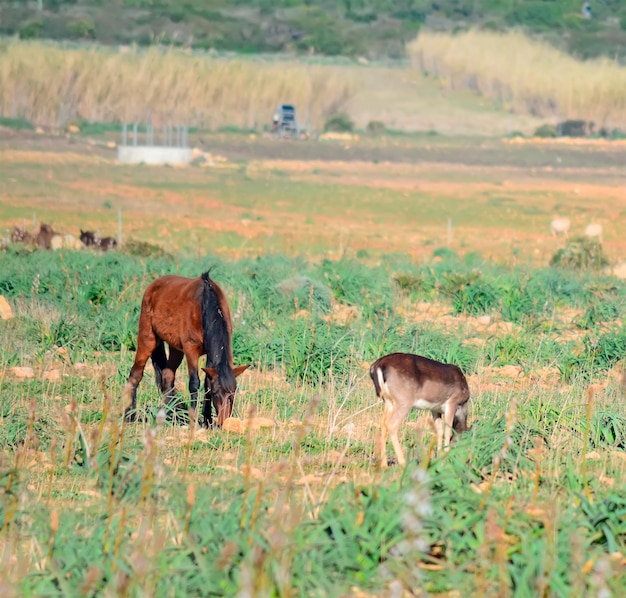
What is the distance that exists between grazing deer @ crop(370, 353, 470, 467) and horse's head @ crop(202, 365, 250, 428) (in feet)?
3.86

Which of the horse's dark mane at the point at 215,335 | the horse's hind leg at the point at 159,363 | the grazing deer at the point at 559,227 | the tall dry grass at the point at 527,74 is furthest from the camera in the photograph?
the tall dry grass at the point at 527,74

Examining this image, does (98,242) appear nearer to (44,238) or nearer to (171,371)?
(44,238)

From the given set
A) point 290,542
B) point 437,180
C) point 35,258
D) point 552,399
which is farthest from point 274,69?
point 290,542

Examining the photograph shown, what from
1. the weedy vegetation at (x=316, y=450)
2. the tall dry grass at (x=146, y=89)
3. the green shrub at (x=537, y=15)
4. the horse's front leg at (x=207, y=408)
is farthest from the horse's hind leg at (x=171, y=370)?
the green shrub at (x=537, y=15)

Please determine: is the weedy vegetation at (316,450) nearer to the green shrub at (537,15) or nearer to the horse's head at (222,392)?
the horse's head at (222,392)

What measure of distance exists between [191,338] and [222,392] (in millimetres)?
633

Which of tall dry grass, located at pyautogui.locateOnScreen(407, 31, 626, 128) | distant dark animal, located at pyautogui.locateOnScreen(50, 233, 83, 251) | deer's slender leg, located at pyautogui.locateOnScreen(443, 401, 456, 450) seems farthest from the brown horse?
tall dry grass, located at pyautogui.locateOnScreen(407, 31, 626, 128)

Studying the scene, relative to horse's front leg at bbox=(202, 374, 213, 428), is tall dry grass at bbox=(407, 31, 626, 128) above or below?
above

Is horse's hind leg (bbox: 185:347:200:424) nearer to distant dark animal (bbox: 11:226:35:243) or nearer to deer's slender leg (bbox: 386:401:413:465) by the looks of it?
deer's slender leg (bbox: 386:401:413:465)

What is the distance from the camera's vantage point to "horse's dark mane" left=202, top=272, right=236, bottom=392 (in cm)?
827

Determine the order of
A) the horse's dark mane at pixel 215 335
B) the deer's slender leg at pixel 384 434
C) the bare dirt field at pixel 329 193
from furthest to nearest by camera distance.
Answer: the bare dirt field at pixel 329 193 < the horse's dark mane at pixel 215 335 < the deer's slender leg at pixel 384 434

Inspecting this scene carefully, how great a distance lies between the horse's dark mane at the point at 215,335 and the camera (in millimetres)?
8266

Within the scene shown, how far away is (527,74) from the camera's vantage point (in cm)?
6956

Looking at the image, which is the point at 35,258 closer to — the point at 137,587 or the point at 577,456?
the point at 577,456
